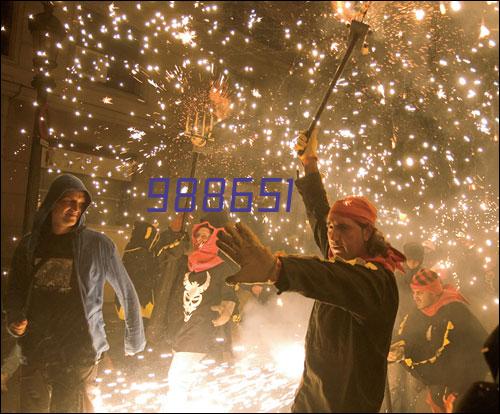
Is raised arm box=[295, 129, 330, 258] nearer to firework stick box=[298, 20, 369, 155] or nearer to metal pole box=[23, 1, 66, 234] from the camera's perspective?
firework stick box=[298, 20, 369, 155]

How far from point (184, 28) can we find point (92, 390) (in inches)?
152

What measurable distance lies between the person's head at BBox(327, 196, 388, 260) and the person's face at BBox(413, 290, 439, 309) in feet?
6.71

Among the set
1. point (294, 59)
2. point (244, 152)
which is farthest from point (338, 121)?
point (244, 152)

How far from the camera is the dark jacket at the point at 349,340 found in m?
2.00

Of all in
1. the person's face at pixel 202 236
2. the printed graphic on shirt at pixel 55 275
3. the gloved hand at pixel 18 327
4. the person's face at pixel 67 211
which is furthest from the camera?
the person's face at pixel 202 236

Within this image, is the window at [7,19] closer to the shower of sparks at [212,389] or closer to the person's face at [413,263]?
the shower of sparks at [212,389]

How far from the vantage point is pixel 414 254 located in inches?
201

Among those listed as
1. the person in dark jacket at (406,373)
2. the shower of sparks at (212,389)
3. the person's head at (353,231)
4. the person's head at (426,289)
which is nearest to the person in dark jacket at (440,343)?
the person's head at (426,289)

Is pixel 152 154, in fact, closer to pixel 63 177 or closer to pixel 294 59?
pixel 294 59

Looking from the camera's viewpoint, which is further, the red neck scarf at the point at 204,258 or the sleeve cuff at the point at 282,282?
the red neck scarf at the point at 204,258

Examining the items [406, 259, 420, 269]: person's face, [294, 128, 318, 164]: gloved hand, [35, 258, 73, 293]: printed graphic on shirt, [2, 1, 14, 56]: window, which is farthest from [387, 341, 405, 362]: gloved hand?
[2, 1, 14, 56]: window

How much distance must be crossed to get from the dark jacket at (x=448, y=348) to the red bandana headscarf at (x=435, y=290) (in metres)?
0.05

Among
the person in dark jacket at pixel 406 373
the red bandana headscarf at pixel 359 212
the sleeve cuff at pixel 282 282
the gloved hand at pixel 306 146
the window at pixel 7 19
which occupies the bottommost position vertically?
the person in dark jacket at pixel 406 373

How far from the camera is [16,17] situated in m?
5.95
